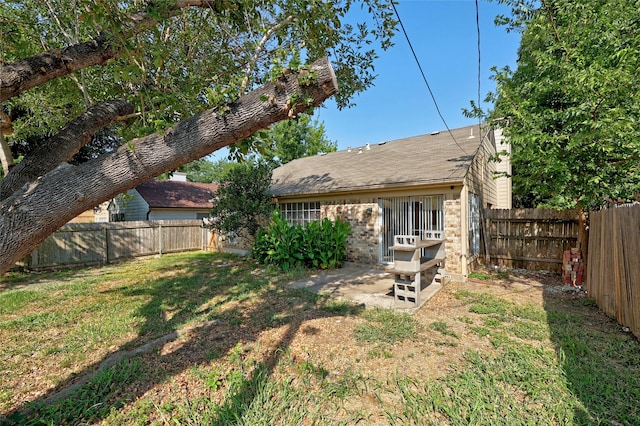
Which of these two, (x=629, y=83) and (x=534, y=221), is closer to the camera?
(x=629, y=83)

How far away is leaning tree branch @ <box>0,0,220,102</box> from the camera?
2.44 metres

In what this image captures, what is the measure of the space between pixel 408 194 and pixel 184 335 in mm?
6460

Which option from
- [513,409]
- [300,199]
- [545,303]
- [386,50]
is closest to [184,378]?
[513,409]

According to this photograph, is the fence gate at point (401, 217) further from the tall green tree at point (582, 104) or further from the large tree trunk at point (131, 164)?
the large tree trunk at point (131, 164)

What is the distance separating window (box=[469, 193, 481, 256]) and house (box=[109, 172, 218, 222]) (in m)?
13.1

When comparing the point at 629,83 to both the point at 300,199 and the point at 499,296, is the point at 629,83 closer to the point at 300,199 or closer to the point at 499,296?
the point at 499,296

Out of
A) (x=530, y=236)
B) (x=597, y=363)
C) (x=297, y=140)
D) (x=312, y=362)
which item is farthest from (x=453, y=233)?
(x=297, y=140)

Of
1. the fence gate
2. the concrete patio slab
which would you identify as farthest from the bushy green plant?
the fence gate

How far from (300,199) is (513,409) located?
8.99 m

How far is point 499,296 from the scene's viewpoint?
6031mm

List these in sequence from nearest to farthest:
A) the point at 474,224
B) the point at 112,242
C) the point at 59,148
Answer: the point at 59,148 → the point at 474,224 → the point at 112,242

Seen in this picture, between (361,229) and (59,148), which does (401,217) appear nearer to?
(361,229)

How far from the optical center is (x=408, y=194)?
328 inches

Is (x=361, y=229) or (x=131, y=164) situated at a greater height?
(x=131, y=164)
